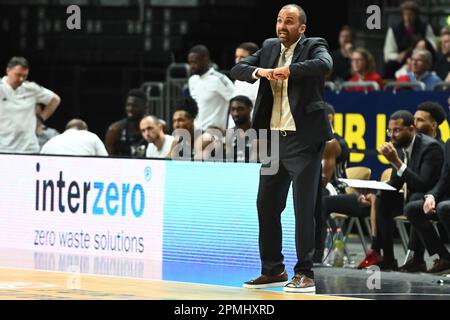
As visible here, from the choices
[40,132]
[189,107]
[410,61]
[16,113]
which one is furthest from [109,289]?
[410,61]

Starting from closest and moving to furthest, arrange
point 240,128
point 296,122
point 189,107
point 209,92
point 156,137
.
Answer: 1. point 296,122
2. point 240,128
3. point 156,137
4. point 189,107
5. point 209,92

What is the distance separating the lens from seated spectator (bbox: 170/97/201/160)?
13.7 metres

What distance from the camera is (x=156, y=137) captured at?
1448 centimetres

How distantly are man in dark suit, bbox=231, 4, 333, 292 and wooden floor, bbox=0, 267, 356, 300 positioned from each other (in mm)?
420

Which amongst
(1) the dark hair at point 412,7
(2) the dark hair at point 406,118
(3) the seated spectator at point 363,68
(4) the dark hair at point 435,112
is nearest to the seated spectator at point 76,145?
(2) the dark hair at point 406,118

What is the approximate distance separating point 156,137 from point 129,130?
4.74 feet

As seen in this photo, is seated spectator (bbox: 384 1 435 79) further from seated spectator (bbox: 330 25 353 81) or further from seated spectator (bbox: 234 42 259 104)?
seated spectator (bbox: 234 42 259 104)

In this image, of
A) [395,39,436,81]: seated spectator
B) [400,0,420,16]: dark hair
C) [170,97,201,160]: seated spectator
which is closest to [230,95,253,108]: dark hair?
[170,97,201,160]: seated spectator

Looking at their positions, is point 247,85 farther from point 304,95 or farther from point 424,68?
point 304,95

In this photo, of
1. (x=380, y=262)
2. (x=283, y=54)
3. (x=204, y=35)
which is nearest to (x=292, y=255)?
(x=380, y=262)

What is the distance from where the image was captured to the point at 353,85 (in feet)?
52.5

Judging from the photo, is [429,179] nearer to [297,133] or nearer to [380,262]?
[380,262]

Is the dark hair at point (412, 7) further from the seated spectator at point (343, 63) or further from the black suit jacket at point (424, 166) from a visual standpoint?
the black suit jacket at point (424, 166)

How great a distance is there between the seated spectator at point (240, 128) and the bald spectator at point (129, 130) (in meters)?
2.26
